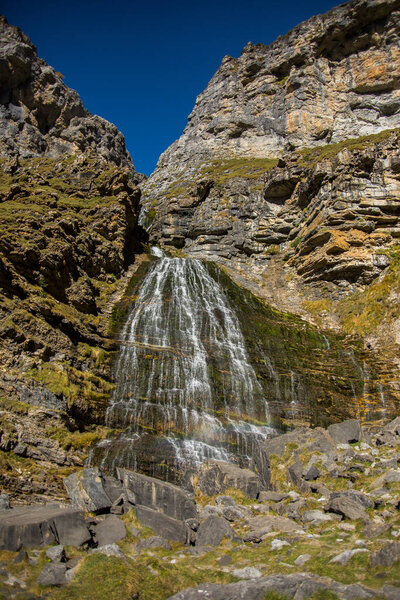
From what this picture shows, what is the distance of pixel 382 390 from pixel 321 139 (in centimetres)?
4861

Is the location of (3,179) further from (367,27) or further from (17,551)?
(367,27)

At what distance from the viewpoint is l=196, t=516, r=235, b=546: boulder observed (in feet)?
28.4

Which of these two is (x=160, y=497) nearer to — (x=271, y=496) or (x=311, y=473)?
(x=271, y=496)

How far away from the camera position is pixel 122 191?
3538 centimetres

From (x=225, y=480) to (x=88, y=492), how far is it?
4337 millimetres

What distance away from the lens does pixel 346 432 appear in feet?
50.7

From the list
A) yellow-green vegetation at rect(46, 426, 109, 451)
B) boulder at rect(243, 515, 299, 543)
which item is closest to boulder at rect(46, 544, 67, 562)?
boulder at rect(243, 515, 299, 543)

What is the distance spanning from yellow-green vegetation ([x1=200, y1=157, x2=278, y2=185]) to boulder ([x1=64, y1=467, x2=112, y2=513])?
41.7 metres

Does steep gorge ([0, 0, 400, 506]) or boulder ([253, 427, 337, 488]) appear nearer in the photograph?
boulder ([253, 427, 337, 488])

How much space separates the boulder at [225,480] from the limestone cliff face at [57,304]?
4404mm

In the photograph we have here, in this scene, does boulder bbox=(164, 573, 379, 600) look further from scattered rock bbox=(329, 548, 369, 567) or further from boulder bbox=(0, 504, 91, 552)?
boulder bbox=(0, 504, 91, 552)

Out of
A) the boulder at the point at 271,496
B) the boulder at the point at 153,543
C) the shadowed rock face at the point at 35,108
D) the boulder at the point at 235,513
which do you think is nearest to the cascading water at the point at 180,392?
the boulder at the point at 271,496

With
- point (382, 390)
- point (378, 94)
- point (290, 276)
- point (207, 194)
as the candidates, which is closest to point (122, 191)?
point (207, 194)

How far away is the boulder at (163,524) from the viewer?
8812 millimetres
